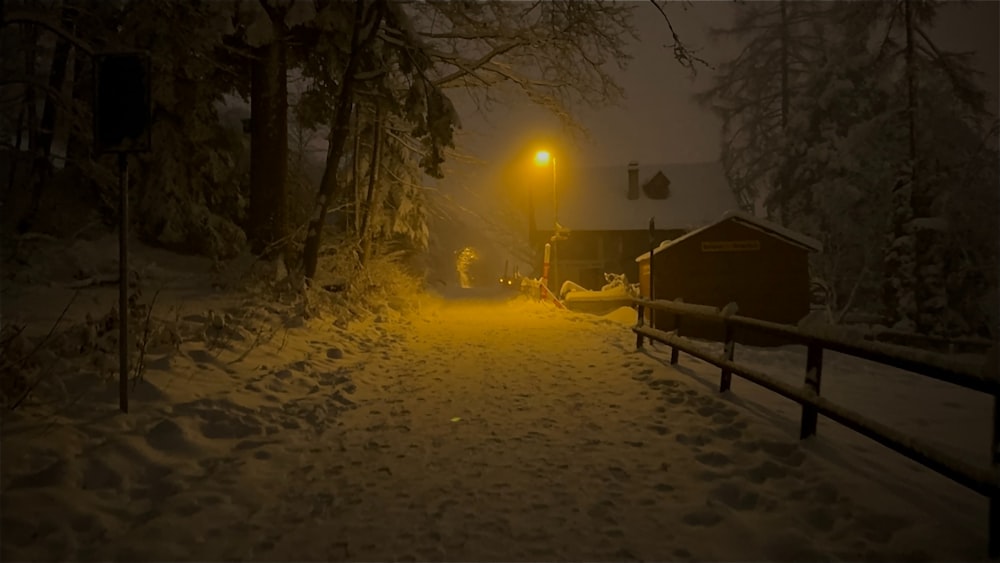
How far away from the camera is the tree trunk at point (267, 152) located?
11648 millimetres

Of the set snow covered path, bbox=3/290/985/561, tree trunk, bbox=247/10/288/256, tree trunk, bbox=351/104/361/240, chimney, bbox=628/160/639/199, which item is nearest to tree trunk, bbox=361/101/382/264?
tree trunk, bbox=351/104/361/240

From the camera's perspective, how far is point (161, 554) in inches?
116

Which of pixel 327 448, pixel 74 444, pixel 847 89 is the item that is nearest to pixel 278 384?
pixel 327 448

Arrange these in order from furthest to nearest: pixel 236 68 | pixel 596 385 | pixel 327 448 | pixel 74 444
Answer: pixel 236 68 < pixel 596 385 < pixel 327 448 < pixel 74 444

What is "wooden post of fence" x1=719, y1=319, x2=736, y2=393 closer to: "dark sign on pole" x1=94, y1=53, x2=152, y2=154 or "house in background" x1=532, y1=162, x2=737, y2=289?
"dark sign on pole" x1=94, y1=53, x2=152, y2=154

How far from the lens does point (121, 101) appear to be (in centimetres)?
452

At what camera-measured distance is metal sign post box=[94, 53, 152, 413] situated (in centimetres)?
448

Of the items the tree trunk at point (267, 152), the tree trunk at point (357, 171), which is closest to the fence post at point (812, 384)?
the tree trunk at point (267, 152)

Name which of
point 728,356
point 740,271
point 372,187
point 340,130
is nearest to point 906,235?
point 740,271

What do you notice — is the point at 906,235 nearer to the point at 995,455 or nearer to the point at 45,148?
the point at 995,455

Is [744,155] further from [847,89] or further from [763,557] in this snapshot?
[763,557]

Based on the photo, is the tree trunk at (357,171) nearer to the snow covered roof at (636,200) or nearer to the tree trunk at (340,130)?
the tree trunk at (340,130)

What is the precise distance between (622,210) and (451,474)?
36.0 metres

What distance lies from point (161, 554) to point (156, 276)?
879 centimetres
